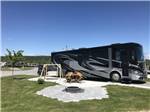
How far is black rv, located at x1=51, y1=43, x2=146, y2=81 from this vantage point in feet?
56.1

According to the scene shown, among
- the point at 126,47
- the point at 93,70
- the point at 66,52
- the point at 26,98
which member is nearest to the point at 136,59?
the point at 126,47

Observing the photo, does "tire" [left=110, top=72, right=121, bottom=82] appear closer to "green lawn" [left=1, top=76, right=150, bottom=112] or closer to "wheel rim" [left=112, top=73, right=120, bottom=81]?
"wheel rim" [left=112, top=73, right=120, bottom=81]

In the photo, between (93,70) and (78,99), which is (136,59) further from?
(78,99)

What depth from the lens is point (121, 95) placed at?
39.1ft

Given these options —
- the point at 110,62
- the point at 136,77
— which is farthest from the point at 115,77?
the point at 136,77

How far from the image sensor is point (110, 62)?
18.1m

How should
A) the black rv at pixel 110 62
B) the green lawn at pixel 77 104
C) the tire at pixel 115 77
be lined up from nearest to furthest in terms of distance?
1. the green lawn at pixel 77 104
2. the black rv at pixel 110 62
3. the tire at pixel 115 77

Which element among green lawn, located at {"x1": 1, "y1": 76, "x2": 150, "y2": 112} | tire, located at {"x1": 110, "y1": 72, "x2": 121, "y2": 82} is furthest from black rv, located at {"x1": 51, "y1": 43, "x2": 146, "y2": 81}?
green lawn, located at {"x1": 1, "y1": 76, "x2": 150, "y2": 112}

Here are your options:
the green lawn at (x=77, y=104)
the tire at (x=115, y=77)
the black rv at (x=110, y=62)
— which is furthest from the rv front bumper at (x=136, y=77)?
the green lawn at (x=77, y=104)

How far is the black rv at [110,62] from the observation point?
674 inches

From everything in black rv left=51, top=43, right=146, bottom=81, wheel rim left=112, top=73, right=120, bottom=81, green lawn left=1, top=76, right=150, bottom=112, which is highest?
black rv left=51, top=43, right=146, bottom=81

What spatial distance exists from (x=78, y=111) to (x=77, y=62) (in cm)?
1202

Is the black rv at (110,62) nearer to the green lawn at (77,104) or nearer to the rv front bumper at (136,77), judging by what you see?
the rv front bumper at (136,77)

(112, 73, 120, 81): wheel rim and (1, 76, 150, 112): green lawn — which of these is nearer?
(1, 76, 150, 112): green lawn
